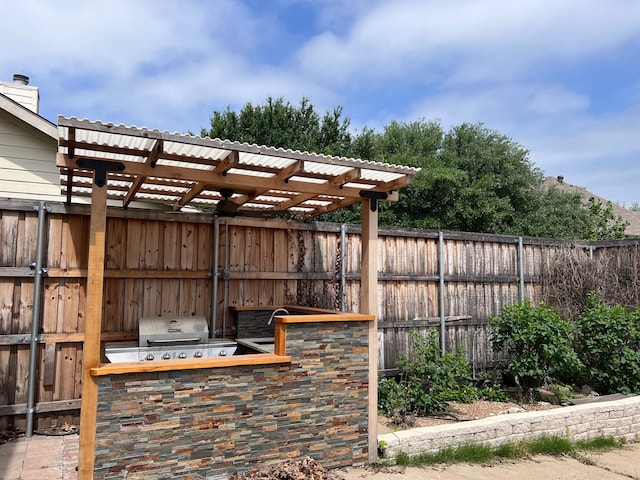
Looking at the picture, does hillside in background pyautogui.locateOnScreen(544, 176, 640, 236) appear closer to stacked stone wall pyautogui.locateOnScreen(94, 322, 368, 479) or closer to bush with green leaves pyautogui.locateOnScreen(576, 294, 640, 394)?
bush with green leaves pyautogui.locateOnScreen(576, 294, 640, 394)

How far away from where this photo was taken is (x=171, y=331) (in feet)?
15.2

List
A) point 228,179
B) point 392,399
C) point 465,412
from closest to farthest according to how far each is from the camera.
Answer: point 228,179 < point 392,399 < point 465,412

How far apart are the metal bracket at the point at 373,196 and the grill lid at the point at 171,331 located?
2.09 meters

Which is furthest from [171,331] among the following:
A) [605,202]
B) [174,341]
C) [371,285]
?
[605,202]

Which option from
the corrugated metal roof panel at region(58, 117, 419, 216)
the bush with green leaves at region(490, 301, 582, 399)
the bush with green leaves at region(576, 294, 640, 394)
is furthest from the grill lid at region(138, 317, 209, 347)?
the bush with green leaves at region(576, 294, 640, 394)

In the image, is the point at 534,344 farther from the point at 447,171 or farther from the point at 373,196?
the point at 447,171

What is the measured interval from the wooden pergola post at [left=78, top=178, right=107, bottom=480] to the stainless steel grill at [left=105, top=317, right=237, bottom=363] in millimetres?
640

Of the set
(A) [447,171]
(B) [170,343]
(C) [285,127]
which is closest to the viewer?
(B) [170,343]

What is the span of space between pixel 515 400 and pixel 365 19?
21.1 ft

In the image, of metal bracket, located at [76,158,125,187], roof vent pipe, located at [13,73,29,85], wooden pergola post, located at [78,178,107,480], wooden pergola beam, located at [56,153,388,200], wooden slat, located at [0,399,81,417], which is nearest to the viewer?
wooden pergola post, located at [78,178,107,480]

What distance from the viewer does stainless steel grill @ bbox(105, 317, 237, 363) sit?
4039 mm

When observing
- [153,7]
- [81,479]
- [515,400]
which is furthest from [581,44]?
[81,479]

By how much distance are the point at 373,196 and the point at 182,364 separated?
2370 mm

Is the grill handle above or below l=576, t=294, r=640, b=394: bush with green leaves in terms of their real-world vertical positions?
above
